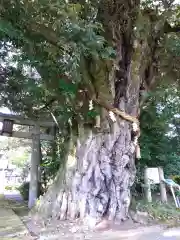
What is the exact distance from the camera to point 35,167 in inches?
222

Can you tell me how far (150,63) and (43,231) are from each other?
3.35 metres

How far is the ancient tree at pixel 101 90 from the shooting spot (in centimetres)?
347

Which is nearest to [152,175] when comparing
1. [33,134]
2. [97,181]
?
[97,181]

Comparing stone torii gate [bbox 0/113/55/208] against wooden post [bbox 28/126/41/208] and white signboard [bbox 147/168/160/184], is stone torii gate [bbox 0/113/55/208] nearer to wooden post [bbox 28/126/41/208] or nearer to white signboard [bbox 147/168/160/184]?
wooden post [bbox 28/126/41/208]

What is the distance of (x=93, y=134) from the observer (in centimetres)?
391

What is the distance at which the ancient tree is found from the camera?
3.47 metres

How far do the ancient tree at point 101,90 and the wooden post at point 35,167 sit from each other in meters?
1.48

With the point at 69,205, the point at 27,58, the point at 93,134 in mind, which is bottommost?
the point at 69,205

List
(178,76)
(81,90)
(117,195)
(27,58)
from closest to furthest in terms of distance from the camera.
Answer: (27,58) < (117,195) < (81,90) < (178,76)

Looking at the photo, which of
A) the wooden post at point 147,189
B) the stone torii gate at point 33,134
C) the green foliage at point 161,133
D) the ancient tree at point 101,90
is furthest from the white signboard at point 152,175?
the stone torii gate at point 33,134

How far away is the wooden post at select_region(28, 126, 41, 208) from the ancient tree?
4.86ft

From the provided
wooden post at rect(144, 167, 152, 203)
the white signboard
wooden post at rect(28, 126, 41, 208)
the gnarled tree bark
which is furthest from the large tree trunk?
wooden post at rect(28, 126, 41, 208)

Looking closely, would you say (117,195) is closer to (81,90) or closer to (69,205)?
(69,205)

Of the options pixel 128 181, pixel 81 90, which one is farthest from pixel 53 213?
pixel 81 90
